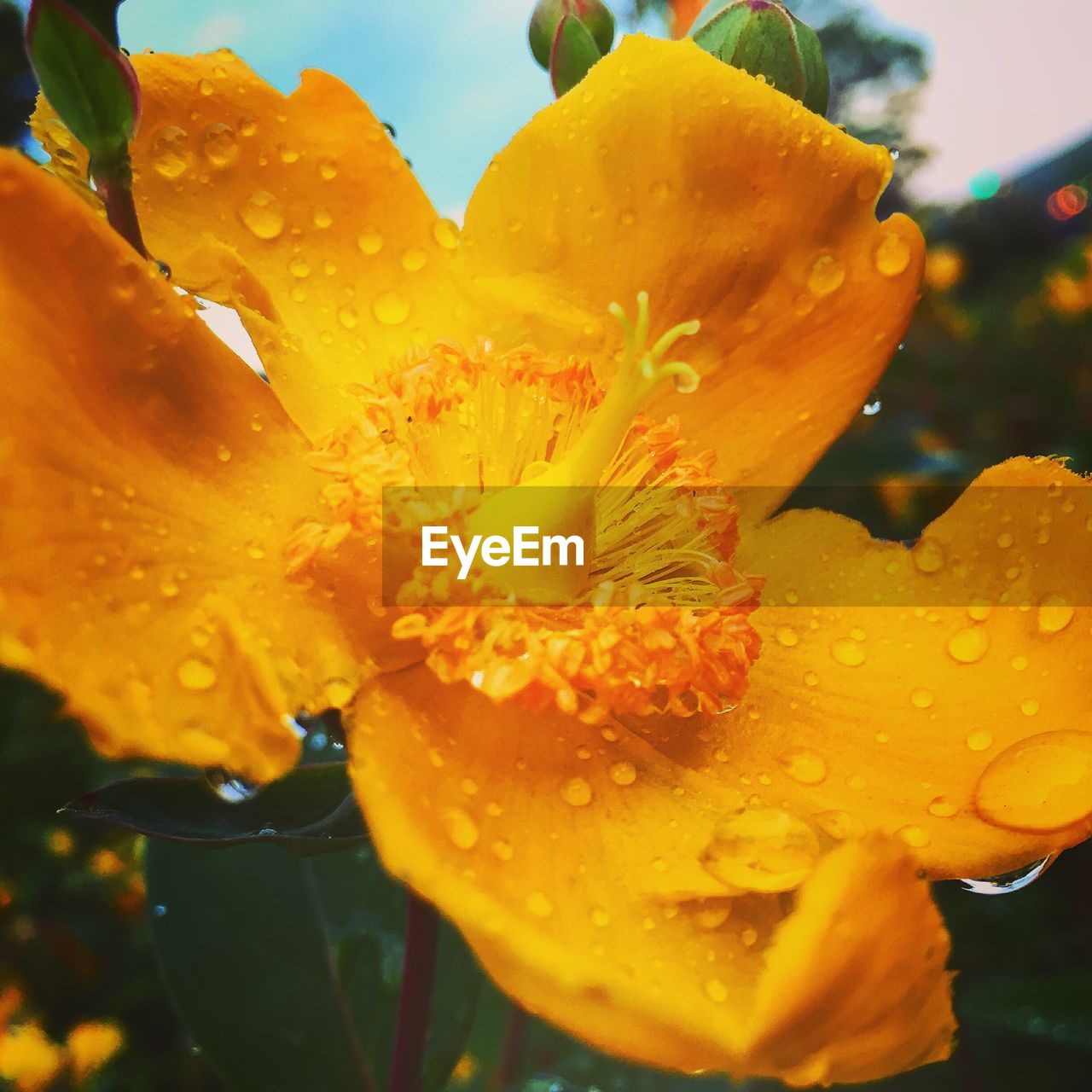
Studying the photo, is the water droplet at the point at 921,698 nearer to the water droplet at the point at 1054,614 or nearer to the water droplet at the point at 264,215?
the water droplet at the point at 1054,614

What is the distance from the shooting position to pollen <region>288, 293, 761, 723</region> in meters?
0.49

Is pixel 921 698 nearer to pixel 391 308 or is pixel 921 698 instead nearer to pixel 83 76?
pixel 391 308

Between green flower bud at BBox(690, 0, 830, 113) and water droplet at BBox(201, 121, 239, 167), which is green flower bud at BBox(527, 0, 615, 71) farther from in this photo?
water droplet at BBox(201, 121, 239, 167)

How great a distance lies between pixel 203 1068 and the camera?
1257 mm

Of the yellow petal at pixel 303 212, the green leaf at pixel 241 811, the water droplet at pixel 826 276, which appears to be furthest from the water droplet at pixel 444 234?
the green leaf at pixel 241 811

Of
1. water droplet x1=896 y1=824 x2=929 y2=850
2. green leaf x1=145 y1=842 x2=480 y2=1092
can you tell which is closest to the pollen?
water droplet x1=896 y1=824 x2=929 y2=850

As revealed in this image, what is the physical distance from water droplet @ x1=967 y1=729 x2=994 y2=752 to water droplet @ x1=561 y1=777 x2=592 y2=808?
222mm

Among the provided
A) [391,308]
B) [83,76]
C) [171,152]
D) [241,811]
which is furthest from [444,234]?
[241,811]

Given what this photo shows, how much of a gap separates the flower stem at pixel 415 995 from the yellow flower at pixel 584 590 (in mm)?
96

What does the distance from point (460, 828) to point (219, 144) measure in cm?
42

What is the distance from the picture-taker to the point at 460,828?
0.44 metres

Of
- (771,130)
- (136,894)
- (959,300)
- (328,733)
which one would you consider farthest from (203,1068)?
(959,300)

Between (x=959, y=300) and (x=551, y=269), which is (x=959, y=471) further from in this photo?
(x=959, y=300)

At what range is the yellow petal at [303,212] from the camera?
583 millimetres
